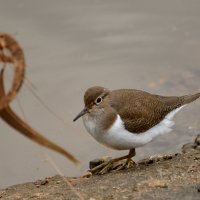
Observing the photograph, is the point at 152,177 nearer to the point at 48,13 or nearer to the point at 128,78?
the point at 128,78

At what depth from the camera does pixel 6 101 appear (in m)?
2.78

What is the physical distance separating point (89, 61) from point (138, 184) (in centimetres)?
597

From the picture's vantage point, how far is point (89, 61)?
11086 mm

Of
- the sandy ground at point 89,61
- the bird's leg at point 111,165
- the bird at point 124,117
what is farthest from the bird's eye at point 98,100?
the sandy ground at point 89,61

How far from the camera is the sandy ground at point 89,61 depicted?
906cm

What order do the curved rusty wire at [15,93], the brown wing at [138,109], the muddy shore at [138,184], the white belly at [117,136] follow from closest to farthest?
the curved rusty wire at [15,93] → the muddy shore at [138,184] → the white belly at [117,136] → the brown wing at [138,109]

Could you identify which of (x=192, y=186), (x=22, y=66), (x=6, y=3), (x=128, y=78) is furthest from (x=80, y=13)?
(x=22, y=66)

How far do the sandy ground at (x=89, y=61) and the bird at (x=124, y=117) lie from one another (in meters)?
2.33

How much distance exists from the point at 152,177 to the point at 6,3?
815 centimetres

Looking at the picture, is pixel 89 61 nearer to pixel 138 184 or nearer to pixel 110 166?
pixel 110 166

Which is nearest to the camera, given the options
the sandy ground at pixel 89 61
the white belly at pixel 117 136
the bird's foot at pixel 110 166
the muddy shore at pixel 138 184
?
the muddy shore at pixel 138 184

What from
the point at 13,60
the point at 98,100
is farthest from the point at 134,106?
the point at 13,60

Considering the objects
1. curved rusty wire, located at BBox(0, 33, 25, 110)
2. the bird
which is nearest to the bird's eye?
the bird

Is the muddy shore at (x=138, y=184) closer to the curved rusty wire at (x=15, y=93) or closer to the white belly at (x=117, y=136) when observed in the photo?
the white belly at (x=117, y=136)
